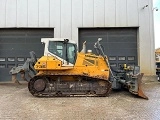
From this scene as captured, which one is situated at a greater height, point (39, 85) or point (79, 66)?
point (79, 66)

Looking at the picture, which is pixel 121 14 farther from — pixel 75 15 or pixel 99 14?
pixel 75 15

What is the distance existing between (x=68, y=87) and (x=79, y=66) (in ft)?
3.17

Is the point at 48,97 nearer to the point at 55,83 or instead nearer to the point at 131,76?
the point at 55,83

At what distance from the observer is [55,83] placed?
8.78 m

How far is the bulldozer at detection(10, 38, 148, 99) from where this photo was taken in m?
8.66

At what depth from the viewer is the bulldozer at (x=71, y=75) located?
341 inches

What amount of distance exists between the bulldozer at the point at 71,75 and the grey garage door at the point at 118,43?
481cm

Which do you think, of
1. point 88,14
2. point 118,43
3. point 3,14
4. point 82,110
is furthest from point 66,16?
point 82,110

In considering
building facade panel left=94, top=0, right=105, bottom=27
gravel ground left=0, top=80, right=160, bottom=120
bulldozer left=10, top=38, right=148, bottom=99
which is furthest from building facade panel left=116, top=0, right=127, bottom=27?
gravel ground left=0, top=80, right=160, bottom=120

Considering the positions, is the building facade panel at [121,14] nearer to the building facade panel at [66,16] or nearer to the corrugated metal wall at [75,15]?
Answer: the corrugated metal wall at [75,15]

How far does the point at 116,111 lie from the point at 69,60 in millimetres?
→ 3477

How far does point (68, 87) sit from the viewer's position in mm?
8805

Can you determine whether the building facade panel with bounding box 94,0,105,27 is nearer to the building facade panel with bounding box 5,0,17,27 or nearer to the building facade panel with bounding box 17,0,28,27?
the building facade panel with bounding box 17,0,28,27

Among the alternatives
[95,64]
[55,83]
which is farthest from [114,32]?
[55,83]
